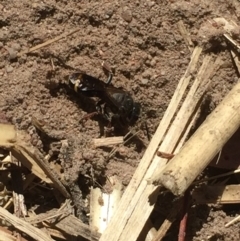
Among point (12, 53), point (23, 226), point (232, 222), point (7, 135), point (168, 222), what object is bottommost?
point (23, 226)

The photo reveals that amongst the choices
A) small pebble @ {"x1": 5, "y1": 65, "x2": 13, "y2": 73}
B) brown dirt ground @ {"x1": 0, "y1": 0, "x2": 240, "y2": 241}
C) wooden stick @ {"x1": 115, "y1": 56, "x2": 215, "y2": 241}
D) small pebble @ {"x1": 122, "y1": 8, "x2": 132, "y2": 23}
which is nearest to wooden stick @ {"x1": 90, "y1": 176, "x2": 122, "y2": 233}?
brown dirt ground @ {"x1": 0, "y1": 0, "x2": 240, "y2": 241}

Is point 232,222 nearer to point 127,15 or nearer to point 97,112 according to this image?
point 97,112

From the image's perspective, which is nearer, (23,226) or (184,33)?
(23,226)

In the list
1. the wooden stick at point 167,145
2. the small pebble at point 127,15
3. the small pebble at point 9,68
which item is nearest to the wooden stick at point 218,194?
the wooden stick at point 167,145

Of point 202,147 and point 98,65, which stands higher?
point 98,65

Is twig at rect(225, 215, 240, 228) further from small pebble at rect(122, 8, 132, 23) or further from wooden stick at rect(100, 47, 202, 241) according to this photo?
small pebble at rect(122, 8, 132, 23)

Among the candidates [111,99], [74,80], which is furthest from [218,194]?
[74,80]
